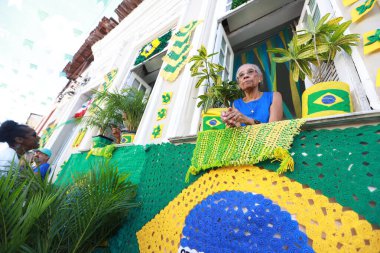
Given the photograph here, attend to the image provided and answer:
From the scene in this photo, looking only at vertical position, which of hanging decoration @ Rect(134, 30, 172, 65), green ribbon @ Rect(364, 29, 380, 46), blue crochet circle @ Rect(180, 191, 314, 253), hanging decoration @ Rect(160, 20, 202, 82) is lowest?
blue crochet circle @ Rect(180, 191, 314, 253)

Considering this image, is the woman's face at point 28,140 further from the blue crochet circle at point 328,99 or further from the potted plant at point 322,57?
the blue crochet circle at point 328,99

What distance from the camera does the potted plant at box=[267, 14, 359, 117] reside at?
0.95 metres

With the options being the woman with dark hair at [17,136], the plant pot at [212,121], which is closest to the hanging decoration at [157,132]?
the plant pot at [212,121]

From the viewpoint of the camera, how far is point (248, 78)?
1.49 meters

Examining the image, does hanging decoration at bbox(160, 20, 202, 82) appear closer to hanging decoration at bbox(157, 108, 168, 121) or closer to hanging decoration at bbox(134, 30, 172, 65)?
hanging decoration at bbox(157, 108, 168, 121)

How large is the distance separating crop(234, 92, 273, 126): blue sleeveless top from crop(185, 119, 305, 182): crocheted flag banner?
1.04ft

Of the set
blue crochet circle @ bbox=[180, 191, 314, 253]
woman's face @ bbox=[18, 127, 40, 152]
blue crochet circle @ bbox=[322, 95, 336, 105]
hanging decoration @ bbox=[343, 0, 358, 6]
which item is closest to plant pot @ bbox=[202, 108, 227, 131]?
blue crochet circle @ bbox=[180, 191, 314, 253]

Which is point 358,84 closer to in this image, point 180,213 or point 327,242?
point 327,242

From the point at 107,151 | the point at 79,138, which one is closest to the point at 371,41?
the point at 107,151

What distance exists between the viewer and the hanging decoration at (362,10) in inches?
45.8

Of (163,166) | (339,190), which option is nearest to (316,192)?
(339,190)

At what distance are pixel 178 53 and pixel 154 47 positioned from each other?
1.31 meters

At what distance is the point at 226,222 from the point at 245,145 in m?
0.39

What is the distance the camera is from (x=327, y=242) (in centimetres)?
65
